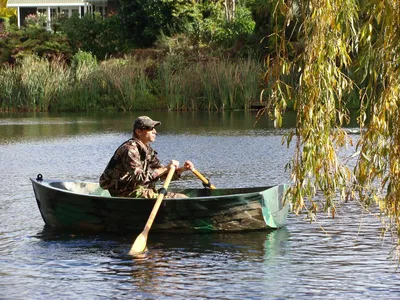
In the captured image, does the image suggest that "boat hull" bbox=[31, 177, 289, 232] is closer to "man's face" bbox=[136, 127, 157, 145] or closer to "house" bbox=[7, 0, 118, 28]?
"man's face" bbox=[136, 127, 157, 145]

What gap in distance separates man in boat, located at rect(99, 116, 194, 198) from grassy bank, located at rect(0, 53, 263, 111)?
83.2ft

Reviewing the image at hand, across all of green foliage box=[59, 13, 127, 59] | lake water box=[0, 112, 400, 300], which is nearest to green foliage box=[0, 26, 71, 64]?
green foliage box=[59, 13, 127, 59]

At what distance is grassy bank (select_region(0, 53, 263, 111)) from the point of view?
125 ft

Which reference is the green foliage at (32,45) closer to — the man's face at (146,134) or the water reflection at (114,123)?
the water reflection at (114,123)

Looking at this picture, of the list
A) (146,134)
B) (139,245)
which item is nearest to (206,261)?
(139,245)

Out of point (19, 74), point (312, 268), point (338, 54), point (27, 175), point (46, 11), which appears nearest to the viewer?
point (338, 54)

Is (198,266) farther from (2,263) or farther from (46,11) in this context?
(46,11)

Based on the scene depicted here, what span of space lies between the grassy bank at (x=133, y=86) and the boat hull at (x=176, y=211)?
25277mm

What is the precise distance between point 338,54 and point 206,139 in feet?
59.4

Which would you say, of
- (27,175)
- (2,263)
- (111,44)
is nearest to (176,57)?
(111,44)

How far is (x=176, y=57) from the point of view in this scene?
136ft

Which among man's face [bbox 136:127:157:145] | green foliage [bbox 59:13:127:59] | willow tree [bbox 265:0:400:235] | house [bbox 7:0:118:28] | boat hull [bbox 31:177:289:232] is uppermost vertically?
house [bbox 7:0:118:28]

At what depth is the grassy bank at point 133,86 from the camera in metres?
38.1

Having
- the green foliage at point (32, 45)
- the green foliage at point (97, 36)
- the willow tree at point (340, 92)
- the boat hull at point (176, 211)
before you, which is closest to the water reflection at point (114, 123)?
the green foliage at point (32, 45)
